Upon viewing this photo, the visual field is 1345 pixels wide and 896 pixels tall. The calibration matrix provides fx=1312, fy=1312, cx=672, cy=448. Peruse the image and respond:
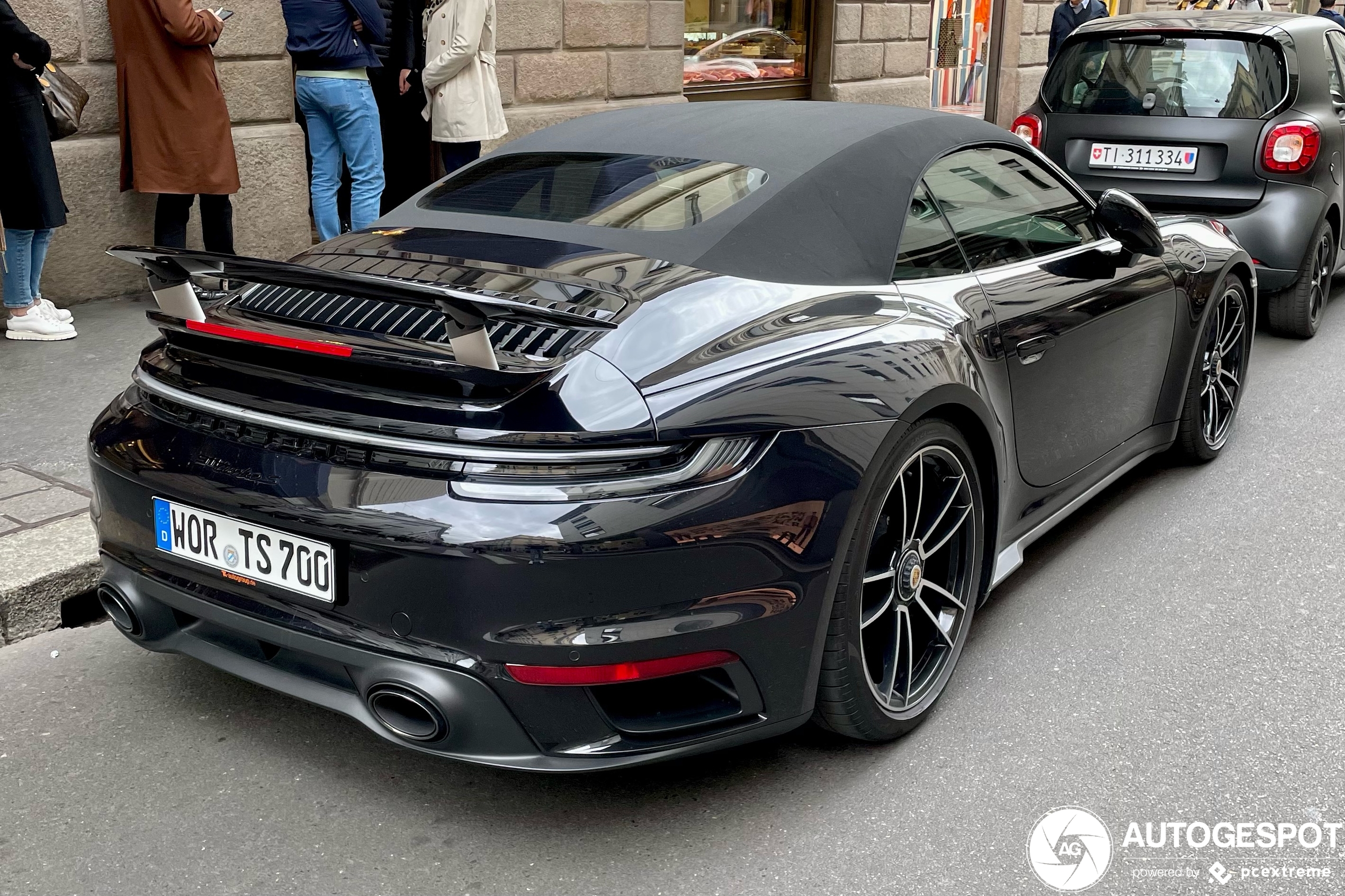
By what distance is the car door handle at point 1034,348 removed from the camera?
336 cm

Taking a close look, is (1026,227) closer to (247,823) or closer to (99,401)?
(247,823)

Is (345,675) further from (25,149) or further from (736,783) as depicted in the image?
(25,149)

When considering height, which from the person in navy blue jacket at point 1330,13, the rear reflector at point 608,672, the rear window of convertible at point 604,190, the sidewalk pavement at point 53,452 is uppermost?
the person in navy blue jacket at point 1330,13

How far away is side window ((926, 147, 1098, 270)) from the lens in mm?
3412

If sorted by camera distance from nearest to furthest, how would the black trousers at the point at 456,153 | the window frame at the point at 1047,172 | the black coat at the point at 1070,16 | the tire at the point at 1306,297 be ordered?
1. the window frame at the point at 1047,172
2. the tire at the point at 1306,297
3. the black trousers at the point at 456,153
4. the black coat at the point at 1070,16

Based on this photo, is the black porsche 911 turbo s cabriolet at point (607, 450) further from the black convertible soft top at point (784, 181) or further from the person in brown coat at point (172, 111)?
the person in brown coat at point (172, 111)

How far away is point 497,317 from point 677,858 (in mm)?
1113

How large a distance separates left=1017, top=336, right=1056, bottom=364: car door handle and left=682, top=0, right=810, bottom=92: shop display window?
7954 mm

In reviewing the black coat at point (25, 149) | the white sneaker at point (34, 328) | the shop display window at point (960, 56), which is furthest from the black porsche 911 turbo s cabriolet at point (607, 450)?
the shop display window at point (960, 56)

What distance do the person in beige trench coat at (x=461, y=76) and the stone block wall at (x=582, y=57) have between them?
4.07ft

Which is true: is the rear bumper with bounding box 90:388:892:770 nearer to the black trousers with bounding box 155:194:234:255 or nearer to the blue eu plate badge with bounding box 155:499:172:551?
the blue eu plate badge with bounding box 155:499:172:551

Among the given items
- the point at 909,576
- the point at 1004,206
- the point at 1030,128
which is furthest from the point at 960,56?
the point at 909,576

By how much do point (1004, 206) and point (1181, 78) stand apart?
12.6ft

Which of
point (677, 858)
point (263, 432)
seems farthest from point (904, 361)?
point (263, 432)
